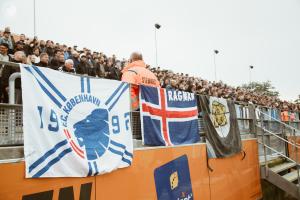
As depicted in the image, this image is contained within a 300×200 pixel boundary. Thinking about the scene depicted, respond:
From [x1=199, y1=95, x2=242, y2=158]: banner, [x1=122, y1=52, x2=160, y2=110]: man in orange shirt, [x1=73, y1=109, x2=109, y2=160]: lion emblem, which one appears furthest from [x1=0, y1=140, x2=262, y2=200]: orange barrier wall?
[x1=122, y1=52, x2=160, y2=110]: man in orange shirt

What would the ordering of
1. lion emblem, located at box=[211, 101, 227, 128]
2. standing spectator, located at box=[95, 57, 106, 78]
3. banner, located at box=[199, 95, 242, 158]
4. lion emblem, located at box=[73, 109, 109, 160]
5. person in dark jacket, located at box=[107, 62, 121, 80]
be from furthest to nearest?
person in dark jacket, located at box=[107, 62, 121, 80] → standing spectator, located at box=[95, 57, 106, 78] → lion emblem, located at box=[211, 101, 227, 128] → banner, located at box=[199, 95, 242, 158] → lion emblem, located at box=[73, 109, 109, 160]

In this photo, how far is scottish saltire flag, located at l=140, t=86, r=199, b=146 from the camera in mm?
5914

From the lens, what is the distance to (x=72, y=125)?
435cm

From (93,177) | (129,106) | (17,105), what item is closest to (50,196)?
(93,177)

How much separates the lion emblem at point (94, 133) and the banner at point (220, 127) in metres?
3.38

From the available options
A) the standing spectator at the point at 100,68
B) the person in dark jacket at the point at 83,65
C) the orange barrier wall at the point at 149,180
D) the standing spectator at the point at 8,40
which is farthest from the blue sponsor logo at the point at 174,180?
the standing spectator at the point at 8,40

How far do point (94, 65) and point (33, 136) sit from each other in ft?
Answer: 29.3

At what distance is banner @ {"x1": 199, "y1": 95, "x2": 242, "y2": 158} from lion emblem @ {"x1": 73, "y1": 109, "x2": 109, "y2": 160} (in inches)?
133

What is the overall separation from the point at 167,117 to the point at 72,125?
2.45 meters

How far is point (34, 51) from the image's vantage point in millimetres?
10383

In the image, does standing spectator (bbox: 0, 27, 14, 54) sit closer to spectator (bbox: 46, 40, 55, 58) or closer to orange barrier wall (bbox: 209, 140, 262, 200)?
spectator (bbox: 46, 40, 55, 58)

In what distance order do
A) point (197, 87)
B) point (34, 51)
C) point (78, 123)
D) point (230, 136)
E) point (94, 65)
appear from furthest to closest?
point (197, 87)
point (94, 65)
point (34, 51)
point (230, 136)
point (78, 123)

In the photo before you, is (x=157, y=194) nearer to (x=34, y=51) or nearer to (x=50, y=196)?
(x=50, y=196)

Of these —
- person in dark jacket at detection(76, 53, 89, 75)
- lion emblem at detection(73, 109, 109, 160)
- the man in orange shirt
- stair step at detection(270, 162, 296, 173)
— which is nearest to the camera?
lion emblem at detection(73, 109, 109, 160)
